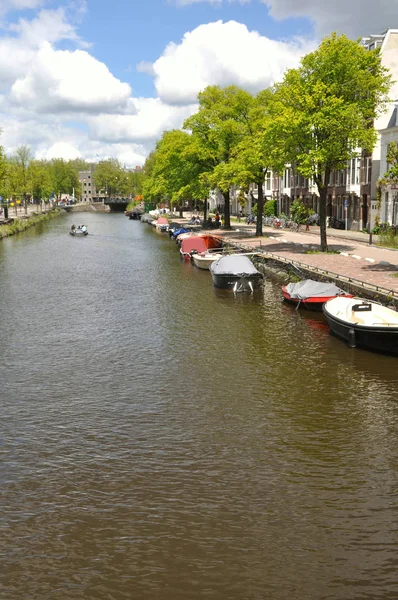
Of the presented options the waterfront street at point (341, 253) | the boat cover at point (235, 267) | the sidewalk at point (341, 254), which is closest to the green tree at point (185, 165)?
the waterfront street at point (341, 253)

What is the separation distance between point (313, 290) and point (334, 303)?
4.28 meters

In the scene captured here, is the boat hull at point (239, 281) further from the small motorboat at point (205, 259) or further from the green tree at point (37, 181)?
the green tree at point (37, 181)

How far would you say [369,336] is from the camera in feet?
75.3

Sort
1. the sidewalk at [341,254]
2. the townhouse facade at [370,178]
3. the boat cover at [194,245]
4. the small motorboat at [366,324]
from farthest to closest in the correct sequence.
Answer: the townhouse facade at [370,178] → the boat cover at [194,245] → the sidewalk at [341,254] → the small motorboat at [366,324]

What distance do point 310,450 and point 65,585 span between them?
22.5 ft

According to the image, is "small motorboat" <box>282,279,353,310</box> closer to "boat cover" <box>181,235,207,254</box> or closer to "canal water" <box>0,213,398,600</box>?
"canal water" <box>0,213,398,600</box>

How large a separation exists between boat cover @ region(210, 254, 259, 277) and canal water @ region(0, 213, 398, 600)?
9.54 m

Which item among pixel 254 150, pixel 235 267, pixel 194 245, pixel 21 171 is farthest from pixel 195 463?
pixel 21 171

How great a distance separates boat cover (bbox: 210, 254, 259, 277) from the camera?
3800 cm

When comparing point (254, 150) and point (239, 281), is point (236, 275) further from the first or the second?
point (254, 150)

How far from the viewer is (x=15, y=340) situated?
83.3 feet

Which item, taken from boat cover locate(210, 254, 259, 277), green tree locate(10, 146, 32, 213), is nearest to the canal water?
boat cover locate(210, 254, 259, 277)

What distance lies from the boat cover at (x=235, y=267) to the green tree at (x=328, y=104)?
8462 mm

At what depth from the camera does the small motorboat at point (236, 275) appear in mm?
37500
